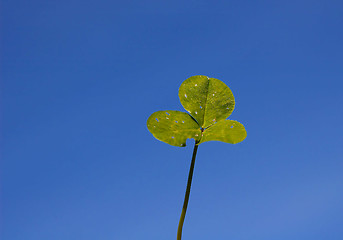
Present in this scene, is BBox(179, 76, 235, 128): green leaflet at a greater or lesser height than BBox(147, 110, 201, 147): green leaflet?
greater

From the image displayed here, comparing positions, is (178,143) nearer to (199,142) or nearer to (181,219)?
(199,142)

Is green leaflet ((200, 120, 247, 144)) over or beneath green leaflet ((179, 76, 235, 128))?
beneath

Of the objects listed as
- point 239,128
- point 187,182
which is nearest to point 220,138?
point 239,128

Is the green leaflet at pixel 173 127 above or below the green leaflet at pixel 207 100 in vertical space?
below

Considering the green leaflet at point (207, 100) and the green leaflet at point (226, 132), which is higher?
the green leaflet at point (207, 100)
